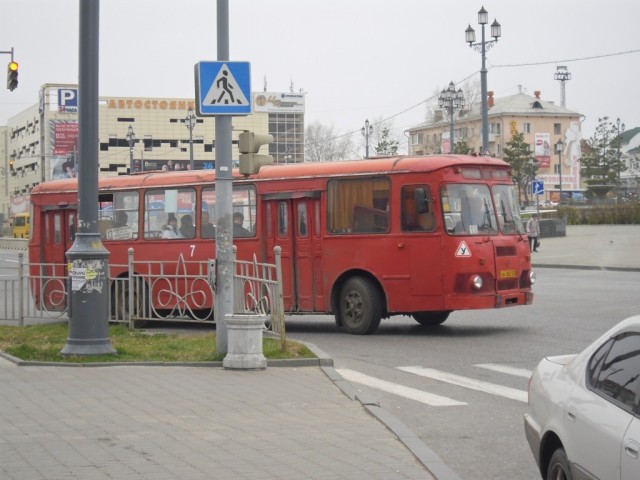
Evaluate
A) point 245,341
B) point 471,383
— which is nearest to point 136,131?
point 245,341

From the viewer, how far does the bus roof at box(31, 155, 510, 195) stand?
17.6 metres

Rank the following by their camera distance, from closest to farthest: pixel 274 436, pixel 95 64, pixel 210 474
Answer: pixel 210 474
pixel 274 436
pixel 95 64

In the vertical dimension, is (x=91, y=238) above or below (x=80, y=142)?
below

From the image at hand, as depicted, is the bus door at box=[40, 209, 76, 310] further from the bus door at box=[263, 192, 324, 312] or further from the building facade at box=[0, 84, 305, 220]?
the building facade at box=[0, 84, 305, 220]

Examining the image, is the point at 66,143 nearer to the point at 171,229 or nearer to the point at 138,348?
the point at 171,229

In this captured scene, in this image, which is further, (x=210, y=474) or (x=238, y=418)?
(x=238, y=418)

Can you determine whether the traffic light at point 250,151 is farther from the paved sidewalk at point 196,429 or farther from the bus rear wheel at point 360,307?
the bus rear wheel at point 360,307

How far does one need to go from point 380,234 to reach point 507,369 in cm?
476

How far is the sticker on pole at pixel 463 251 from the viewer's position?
56.1 feet

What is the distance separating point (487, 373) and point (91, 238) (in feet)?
17.8

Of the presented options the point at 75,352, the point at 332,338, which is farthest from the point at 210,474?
the point at 332,338

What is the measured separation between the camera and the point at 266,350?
1373 centimetres

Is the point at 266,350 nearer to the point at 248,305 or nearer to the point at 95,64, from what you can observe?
the point at 248,305

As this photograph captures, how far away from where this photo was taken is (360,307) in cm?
1797
